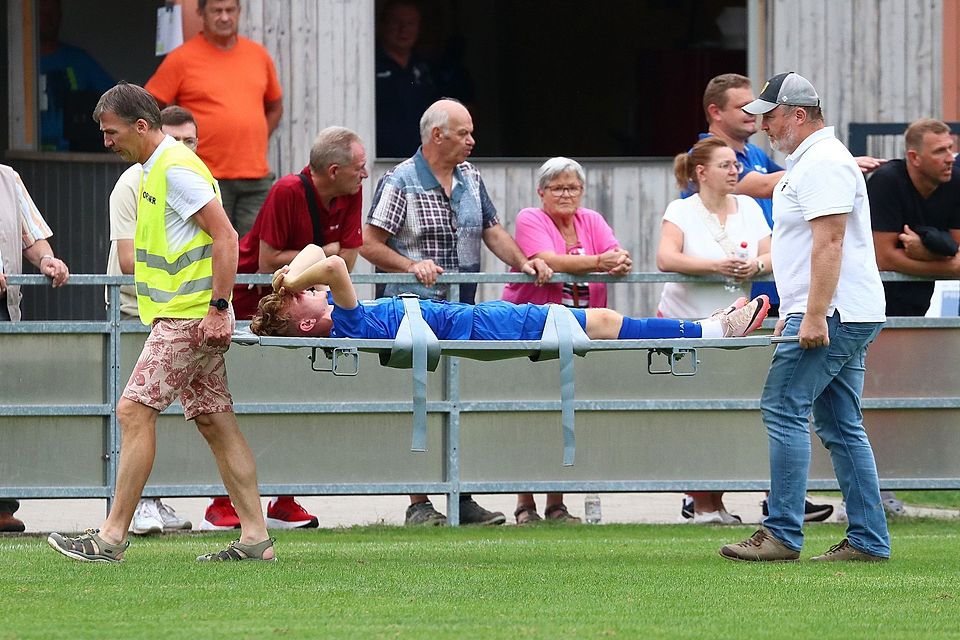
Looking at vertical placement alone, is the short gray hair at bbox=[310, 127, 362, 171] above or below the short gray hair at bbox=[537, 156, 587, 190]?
above

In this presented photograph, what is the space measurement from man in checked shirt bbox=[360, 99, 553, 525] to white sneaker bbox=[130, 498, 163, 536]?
149 centimetres

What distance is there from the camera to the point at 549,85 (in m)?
14.0

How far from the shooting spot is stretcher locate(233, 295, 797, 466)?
755cm

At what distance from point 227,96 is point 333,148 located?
323 centimetres

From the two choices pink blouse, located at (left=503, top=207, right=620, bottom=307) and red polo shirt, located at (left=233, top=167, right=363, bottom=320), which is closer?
red polo shirt, located at (left=233, top=167, right=363, bottom=320)

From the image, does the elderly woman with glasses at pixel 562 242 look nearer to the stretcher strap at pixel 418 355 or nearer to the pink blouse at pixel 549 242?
the pink blouse at pixel 549 242

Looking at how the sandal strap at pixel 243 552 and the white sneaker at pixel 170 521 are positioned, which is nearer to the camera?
the sandal strap at pixel 243 552

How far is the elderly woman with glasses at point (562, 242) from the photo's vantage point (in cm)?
1012

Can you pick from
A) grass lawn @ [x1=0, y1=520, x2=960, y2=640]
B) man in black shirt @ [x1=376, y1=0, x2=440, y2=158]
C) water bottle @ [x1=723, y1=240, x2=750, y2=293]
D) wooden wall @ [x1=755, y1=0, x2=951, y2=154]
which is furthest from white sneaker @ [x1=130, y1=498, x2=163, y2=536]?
wooden wall @ [x1=755, y1=0, x2=951, y2=154]

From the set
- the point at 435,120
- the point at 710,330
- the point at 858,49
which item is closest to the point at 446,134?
the point at 435,120

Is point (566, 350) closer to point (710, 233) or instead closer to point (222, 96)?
point (710, 233)

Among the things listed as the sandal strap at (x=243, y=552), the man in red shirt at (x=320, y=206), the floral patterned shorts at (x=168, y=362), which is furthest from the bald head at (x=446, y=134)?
the sandal strap at (x=243, y=552)

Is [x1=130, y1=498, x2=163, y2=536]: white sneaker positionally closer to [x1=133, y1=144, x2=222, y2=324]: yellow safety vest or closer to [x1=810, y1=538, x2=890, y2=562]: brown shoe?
[x1=133, y1=144, x2=222, y2=324]: yellow safety vest

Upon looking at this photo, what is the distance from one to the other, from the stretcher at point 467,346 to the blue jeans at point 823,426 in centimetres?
25
